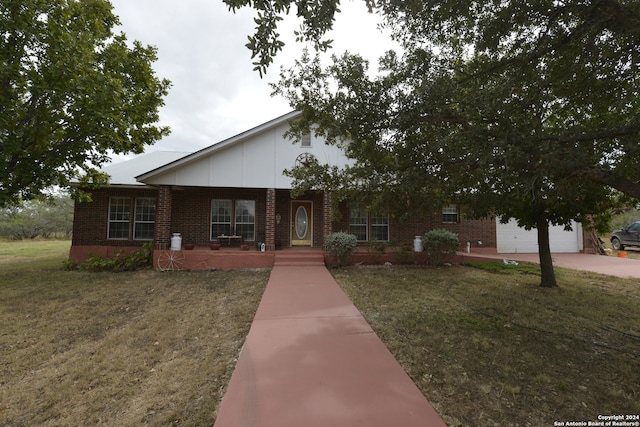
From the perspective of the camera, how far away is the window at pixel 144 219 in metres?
12.6

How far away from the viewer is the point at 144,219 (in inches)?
500

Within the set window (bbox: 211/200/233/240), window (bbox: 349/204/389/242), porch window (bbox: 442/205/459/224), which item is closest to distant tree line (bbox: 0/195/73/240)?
window (bbox: 211/200/233/240)

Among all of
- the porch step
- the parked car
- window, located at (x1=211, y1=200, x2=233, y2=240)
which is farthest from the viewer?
the parked car

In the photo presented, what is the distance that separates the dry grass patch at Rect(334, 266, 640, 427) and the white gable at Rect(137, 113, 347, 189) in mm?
5645

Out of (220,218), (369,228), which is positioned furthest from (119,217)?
(369,228)

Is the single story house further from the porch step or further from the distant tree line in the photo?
the distant tree line

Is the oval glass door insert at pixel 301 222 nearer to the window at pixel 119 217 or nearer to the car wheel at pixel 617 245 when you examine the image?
the window at pixel 119 217

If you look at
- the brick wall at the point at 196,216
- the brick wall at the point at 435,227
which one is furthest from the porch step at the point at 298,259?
the brick wall at the point at 435,227

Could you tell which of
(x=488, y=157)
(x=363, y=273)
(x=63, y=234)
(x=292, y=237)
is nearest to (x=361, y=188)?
(x=488, y=157)

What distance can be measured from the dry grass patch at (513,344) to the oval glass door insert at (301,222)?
17.4ft

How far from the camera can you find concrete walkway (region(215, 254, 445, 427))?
250 centimetres

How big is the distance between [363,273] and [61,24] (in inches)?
505

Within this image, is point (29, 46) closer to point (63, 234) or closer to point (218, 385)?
point (218, 385)

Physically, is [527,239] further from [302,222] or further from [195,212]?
[195,212]
